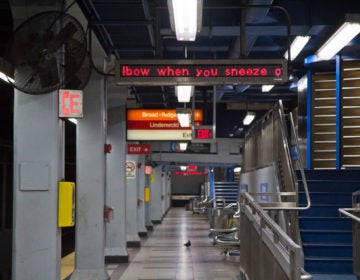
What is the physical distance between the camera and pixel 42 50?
586 cm

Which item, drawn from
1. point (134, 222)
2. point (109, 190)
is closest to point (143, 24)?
point (109, 190)

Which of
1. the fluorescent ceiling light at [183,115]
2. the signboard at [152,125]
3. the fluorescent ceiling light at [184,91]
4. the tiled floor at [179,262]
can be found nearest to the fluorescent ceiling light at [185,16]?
the fluorescent ceiling light at [184,91]

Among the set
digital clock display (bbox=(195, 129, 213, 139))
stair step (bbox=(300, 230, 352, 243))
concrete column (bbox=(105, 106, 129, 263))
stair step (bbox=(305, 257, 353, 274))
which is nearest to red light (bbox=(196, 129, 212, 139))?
digital clock display (bbox=(195, 129, 213, 139))

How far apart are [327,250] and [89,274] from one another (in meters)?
3.78

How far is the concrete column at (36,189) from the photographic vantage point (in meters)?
7.14

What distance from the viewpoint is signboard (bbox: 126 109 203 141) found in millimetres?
13445

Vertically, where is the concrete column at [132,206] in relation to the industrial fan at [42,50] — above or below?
below

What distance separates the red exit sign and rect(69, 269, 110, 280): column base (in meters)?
3.50

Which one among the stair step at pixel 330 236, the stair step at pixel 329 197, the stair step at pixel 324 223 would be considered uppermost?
the stair step at pixel 329 197

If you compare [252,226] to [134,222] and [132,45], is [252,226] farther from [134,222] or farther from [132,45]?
[134,222]

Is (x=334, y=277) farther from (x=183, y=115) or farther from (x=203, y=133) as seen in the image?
(x=203, y=133)

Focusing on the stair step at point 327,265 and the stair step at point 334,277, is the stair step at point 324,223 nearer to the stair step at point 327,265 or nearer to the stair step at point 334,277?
the stair step at point 327,265

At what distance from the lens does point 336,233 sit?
9.80 metres

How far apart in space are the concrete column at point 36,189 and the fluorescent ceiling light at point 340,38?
3.73 m
